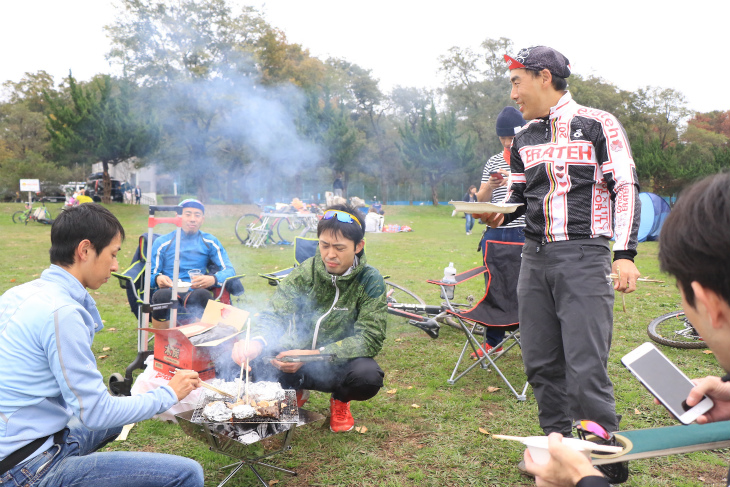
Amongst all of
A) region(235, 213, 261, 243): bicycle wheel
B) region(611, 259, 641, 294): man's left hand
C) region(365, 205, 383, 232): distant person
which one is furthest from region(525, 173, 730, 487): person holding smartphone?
region(365, 205, 383, 232): distant person

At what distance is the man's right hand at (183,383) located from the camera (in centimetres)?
194

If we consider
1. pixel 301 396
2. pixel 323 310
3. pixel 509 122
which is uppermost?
pixel 509 122

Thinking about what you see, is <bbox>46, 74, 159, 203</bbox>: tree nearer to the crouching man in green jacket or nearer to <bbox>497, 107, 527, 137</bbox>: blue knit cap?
<bbox>497, 107, 527, 137</bbox>: blue knit cap

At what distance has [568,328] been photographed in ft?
7.75

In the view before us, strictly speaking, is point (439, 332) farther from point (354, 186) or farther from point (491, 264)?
point (354, 186)

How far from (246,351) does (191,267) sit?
223 centimetres

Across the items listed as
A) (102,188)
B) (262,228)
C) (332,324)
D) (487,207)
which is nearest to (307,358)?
(332,324)

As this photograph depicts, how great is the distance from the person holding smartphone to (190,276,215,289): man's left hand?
12.5 ft

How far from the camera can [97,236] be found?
6.10ft

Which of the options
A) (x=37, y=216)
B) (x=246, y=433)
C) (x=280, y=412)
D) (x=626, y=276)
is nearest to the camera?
(x=626, y=276)

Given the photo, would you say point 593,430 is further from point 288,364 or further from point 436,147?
point 436,147

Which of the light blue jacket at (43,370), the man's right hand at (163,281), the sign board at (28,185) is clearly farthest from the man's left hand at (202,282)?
the sign board at (28,185)

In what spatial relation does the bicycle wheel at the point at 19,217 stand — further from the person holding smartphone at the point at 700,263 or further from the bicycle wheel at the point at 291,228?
the person holding smartphone at the point at 700,263

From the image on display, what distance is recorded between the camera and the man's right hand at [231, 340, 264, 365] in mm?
2781
